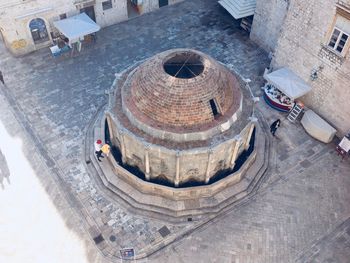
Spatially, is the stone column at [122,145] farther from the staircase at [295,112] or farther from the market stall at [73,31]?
the staircase at [295,112]

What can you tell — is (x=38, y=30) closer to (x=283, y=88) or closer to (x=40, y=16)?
(x=40, y=16)

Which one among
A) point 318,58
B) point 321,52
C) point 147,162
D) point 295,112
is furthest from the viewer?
point 295,112

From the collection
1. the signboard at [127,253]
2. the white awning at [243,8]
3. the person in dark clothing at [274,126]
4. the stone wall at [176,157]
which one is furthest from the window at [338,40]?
the signboard at [127,253]

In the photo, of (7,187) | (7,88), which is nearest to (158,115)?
(7,187)

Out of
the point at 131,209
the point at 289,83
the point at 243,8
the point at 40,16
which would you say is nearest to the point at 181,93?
the point at 131,209

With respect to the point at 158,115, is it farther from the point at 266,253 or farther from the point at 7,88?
the point at 7,88

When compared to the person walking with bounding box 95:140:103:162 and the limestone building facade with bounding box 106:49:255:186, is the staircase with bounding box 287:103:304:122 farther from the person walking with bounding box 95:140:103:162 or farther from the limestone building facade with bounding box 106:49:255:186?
the person walking with bounding box 95:140:103:162

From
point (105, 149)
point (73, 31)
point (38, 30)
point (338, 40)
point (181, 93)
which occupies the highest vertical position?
point (338, 40)
